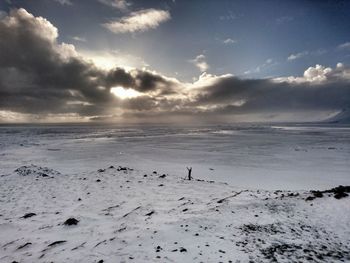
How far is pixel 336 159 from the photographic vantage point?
2836cm

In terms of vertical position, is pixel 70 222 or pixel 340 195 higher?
pixel 340 195

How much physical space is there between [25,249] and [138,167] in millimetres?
16692

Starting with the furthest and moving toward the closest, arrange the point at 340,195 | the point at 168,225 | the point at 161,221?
the point at 340,195, the point at 161,221, the point at 168,225

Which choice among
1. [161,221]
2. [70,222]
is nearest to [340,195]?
[161,221]

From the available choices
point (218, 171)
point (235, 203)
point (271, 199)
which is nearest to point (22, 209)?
point (235, 203)

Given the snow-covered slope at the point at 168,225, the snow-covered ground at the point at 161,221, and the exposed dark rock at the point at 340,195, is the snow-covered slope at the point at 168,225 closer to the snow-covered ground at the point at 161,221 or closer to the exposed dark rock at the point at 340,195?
the snow-covered ground at the point at 161,221

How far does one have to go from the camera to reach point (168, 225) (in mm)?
9047

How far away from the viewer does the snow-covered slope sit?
7309 millimetres

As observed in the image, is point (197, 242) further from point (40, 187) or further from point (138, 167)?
point (138, 167)

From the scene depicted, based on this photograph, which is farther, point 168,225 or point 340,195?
point 340,195

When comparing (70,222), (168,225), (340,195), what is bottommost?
(70,222)

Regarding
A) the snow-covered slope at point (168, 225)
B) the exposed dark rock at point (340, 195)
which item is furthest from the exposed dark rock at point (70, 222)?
the exposed dark rock at point (340, 195)

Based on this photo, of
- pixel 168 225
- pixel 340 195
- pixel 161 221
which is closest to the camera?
pixel 168 225

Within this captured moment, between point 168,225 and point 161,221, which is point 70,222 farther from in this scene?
point 168,225
